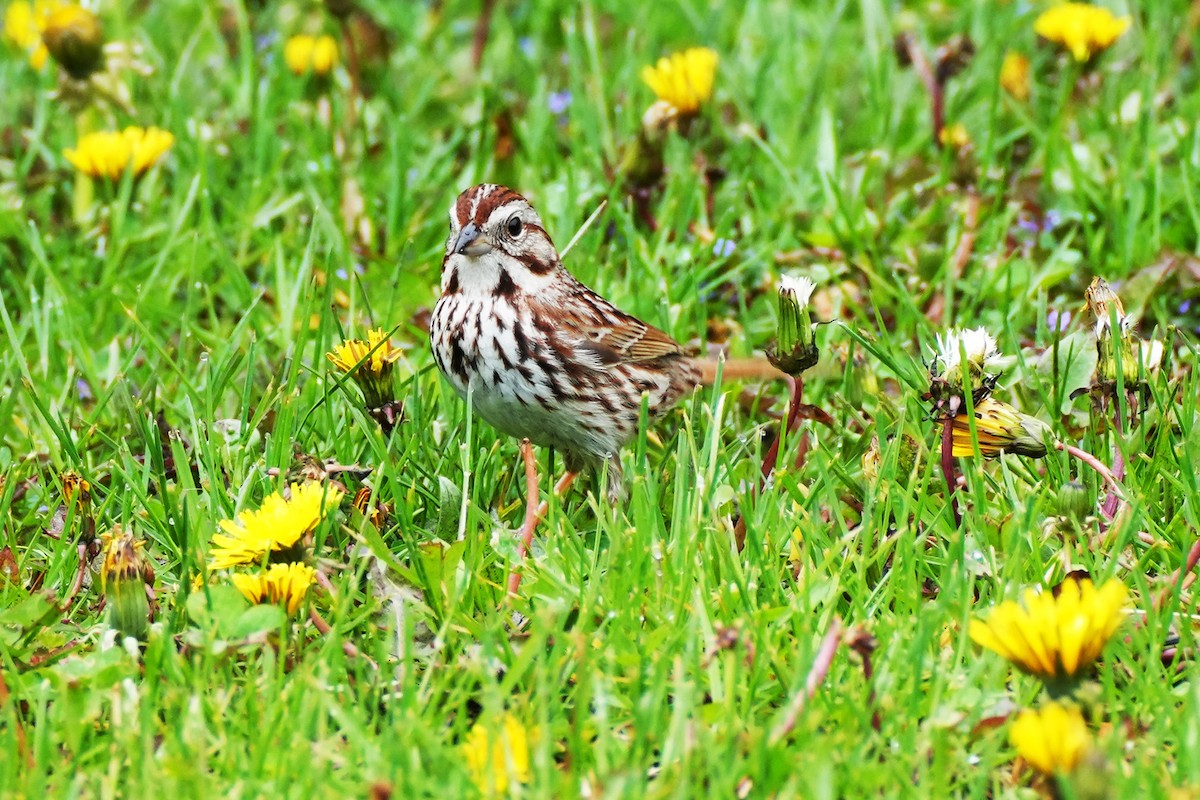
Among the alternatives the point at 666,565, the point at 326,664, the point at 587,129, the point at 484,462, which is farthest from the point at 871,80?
the point at 326,664

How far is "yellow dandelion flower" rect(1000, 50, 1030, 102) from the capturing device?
6164mm

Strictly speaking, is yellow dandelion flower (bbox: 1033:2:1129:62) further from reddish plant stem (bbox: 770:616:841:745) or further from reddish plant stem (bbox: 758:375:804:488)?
reddish plant stem (bbox: 770:616:841:745)

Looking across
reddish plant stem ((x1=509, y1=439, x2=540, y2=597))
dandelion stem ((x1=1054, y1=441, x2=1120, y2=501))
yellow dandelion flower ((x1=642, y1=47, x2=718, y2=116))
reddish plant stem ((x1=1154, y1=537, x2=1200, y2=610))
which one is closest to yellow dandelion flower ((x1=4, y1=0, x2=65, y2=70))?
yellow dandelion flower ((x1=642, y1=47, x2=718, y2=116))

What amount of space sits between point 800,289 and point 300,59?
3458 mm

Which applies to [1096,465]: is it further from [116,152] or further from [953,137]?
[116,152]

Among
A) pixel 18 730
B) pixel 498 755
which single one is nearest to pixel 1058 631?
pixel 498 755

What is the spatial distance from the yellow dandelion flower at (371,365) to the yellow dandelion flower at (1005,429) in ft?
4.35

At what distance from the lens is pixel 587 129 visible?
19.5 feet

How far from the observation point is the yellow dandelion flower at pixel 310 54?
611 centimetres

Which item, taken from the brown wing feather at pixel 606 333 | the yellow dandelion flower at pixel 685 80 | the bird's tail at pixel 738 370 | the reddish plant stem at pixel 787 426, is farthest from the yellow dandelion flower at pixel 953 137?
the reddish plant stem at pixel 787 426

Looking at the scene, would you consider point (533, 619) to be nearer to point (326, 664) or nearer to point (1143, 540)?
point (326, 664)

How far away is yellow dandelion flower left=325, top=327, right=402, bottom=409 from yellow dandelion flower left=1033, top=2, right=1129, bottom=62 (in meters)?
3.15

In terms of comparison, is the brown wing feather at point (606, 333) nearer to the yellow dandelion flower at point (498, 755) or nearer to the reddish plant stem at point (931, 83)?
the yellow dandelion flower at point (498, 755)

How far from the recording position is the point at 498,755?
8.95 ft
